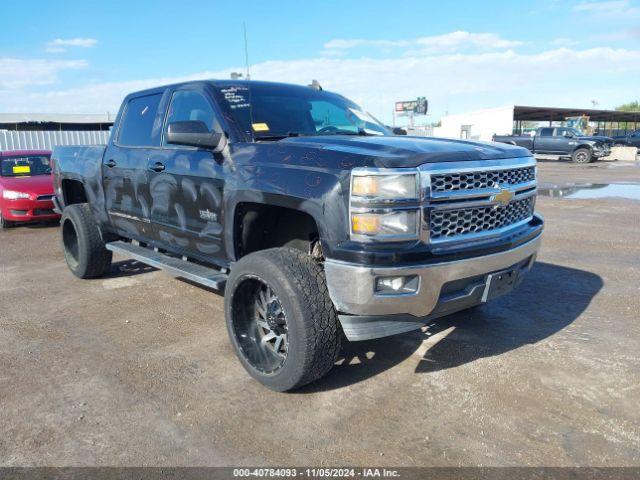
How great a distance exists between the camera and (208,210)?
12.3 feet

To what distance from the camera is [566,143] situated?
2597 cm

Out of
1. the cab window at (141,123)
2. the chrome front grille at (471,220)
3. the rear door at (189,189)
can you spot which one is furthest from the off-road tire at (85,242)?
the chrome front grille at (471,220)

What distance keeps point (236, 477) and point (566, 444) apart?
1.68 m

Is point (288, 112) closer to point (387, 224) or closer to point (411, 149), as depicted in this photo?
point (411, 149)

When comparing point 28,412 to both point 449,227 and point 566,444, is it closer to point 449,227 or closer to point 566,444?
A: point 449,227

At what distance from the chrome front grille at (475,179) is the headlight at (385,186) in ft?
0.47

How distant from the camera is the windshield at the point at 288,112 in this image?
3.77 meters

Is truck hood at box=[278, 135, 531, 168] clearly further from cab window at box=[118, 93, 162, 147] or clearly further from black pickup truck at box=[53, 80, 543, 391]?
cab window at box=[118, 93, 162, 147]

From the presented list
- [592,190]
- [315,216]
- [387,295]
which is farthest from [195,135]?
[592,190]

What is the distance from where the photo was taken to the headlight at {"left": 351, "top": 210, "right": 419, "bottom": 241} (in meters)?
2.70

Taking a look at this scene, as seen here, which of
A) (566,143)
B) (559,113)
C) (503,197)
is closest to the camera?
(503,197)

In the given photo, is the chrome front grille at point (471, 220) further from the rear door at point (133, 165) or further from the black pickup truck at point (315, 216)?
the rear door at point (133, 165)

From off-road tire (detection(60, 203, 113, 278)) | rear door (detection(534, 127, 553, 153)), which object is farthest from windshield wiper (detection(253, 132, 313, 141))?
rear door (detection(534, 127, 553, 153))

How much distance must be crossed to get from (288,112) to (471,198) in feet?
5.67
